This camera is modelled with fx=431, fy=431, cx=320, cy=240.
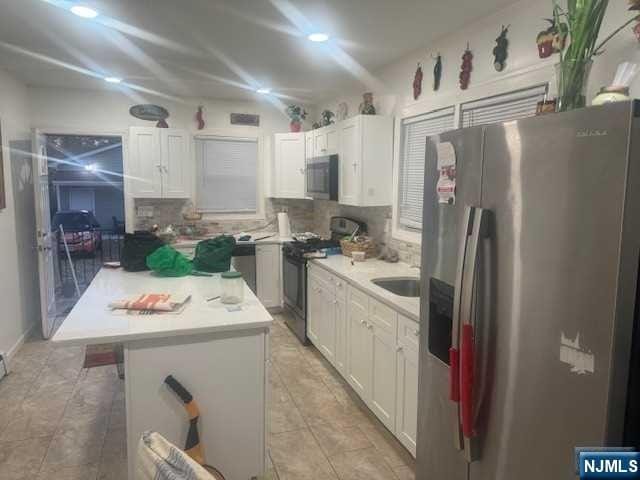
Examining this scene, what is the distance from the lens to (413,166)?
360 cm

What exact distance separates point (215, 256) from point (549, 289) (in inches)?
93.0

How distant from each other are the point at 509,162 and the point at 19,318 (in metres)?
4.50

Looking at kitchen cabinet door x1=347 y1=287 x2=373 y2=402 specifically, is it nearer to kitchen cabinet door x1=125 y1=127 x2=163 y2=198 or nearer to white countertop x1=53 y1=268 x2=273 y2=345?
white countertop x1=53 y1=268 x2=273 y2=345

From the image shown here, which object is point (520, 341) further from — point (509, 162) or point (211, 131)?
point (211, 131)

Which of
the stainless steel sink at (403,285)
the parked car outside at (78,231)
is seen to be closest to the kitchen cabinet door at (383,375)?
the stainless steel sink at (403,285)

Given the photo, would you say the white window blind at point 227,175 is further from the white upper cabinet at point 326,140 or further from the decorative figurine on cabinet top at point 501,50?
the decorative figurine on cabinet top at point 501,50

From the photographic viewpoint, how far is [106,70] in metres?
3.94

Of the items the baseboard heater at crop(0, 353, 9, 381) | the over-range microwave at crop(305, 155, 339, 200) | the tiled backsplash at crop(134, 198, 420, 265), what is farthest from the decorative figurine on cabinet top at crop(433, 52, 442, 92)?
the baseboard heater at crop(0, 353, 9, 381)

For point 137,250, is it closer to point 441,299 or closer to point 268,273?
point 268,273

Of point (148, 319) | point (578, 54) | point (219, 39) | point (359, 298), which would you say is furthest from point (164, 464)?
point (219, 39)

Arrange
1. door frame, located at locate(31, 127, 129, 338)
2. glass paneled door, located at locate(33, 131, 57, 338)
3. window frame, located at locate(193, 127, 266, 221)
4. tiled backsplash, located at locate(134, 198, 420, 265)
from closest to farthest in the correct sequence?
tiled backsplash, located at locate(134, 198, 420, 265) < glass paneled door, located at locate(33, 131, 57, 338) < door frame, located at locate(31, 127, 129, 338) < window frame, located at locate(193, 127, 266, 221)

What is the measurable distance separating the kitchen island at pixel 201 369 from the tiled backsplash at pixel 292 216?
2.04 meters

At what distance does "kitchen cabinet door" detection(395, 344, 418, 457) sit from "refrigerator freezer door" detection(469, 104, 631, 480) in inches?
32.4

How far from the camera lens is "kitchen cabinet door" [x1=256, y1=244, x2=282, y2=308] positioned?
4961 mm
